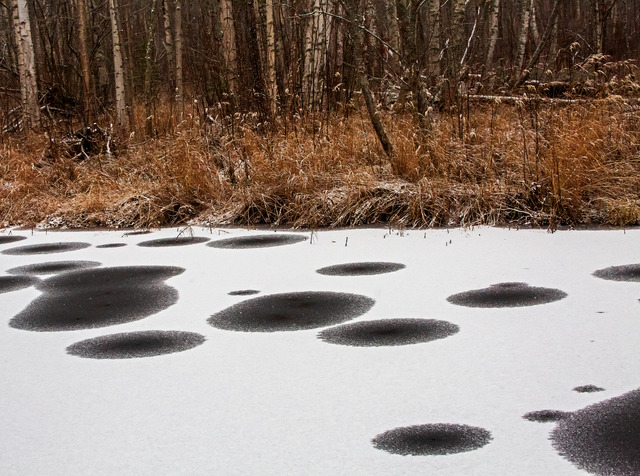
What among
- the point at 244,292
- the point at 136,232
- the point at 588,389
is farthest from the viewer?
the point at 136,232

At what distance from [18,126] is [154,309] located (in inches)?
284

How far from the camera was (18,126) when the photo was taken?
31.4ft

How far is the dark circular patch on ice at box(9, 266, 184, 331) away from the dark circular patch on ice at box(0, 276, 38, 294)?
0.08 meters

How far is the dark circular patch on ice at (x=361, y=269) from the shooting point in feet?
12.6

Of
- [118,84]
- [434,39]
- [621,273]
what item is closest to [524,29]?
[434,39]

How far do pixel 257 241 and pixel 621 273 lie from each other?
2.38 meters

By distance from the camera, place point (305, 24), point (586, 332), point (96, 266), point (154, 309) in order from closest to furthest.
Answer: point (586, 332), point (154, 309), point (96, 266), point (305, 24)

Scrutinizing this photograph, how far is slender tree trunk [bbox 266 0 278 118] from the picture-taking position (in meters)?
6.97

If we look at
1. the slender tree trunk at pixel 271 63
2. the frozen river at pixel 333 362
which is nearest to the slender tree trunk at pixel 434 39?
the slender tree trunk at pixel 271 63

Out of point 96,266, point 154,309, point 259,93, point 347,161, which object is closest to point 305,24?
point 259,93

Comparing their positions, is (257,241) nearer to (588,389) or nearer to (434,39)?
(434,39)

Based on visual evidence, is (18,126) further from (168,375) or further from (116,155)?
(168,375)

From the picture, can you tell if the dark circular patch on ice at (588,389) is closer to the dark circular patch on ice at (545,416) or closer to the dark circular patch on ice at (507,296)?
the dark circular patch on ice at (545,416)

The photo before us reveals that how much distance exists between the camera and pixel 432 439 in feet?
5.96
